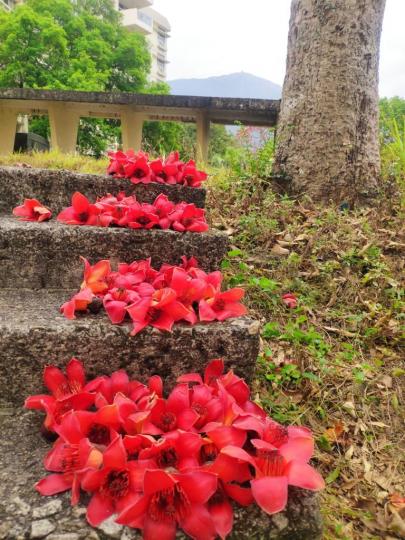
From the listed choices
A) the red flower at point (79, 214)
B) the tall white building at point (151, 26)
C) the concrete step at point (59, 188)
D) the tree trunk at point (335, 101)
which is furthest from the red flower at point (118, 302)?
the tall white building at point (151, 26)

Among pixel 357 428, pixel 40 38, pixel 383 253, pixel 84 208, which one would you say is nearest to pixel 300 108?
pixel 383 253

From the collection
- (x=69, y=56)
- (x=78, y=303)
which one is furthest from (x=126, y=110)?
(x=69, y=56)

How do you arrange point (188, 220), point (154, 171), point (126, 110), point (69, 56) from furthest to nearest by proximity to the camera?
point (69, 56), point (126, 110), point (154, 171), point (188, 220)

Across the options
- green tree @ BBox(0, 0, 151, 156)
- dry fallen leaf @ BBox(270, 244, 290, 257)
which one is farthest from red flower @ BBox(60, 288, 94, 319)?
green tree @ BBox(0, 0, 151, 156)

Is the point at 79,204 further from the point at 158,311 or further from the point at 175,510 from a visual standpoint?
the point at 175,510

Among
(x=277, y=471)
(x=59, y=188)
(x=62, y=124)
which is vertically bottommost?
(x=277, y=471)

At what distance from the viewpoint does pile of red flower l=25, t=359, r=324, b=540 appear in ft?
2.82

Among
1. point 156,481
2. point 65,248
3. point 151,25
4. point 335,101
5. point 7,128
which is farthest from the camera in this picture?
point 151,25

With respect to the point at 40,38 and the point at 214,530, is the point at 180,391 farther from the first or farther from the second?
the point at 40,38

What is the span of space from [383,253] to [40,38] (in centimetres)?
2269

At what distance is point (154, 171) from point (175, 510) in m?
2.06

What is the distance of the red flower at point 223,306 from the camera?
1425 mm

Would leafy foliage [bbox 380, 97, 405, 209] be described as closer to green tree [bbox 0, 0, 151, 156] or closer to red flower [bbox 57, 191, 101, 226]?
red flower [bbox 57, 191, 101, 226]

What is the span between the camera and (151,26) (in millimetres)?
63750
